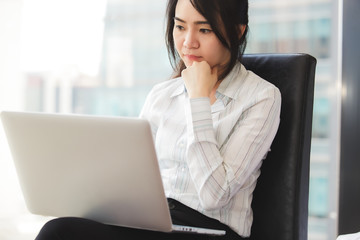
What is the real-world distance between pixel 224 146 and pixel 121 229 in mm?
316

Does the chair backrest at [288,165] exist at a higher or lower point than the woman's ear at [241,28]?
lower

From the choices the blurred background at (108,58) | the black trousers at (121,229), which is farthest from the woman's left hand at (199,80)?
the blurred background at (108,58)

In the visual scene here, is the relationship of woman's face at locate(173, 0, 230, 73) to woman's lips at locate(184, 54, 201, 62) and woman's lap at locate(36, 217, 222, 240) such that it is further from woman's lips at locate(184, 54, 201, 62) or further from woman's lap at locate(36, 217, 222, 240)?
woman's lap at locate(36, 217, 222, 240)

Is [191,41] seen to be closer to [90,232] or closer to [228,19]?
[228,19]

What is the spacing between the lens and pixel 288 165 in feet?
3.83

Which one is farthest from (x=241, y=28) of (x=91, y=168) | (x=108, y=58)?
(x=108, y=58)

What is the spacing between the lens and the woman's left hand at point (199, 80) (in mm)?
1152

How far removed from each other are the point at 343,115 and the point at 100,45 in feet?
4.52

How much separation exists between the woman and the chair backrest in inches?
2.2

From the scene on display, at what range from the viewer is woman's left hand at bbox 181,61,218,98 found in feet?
3.78

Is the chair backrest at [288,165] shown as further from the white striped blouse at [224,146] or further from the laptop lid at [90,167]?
the laptop lid at [90,167]

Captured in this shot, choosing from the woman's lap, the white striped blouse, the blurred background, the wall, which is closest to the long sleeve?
the white striped blouse

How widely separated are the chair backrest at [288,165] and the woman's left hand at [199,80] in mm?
194

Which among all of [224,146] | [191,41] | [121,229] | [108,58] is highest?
[191,41]
